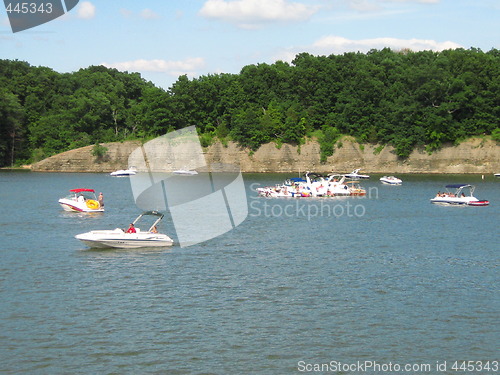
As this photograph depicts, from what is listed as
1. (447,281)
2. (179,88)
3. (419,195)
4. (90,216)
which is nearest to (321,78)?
(179,88)

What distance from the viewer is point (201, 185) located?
129 metres

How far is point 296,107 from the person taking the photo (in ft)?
557

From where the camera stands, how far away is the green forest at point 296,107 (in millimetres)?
155000

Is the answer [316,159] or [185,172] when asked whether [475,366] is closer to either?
[316,159]

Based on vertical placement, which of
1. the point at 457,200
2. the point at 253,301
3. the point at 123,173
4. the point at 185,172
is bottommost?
the point at 457,200

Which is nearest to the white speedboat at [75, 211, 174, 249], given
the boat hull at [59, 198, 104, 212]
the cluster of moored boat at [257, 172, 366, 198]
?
the boat hull at [59, 198, 104, 212]

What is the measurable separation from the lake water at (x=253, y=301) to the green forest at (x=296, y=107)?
93596mm

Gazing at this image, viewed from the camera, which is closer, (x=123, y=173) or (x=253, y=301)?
(x=253, y=301)

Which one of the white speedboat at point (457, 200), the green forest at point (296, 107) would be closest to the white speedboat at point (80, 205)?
the white speedboat at point (457, 200)

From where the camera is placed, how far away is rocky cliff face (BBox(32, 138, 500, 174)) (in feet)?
498

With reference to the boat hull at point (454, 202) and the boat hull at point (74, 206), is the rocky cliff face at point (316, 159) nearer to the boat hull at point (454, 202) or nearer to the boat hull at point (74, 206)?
the boat hull at point (454, 202)

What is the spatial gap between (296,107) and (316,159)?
51.2 feet

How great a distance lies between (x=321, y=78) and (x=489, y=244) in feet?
383

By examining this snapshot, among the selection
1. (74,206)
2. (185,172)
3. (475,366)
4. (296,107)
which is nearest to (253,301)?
(475,366)
